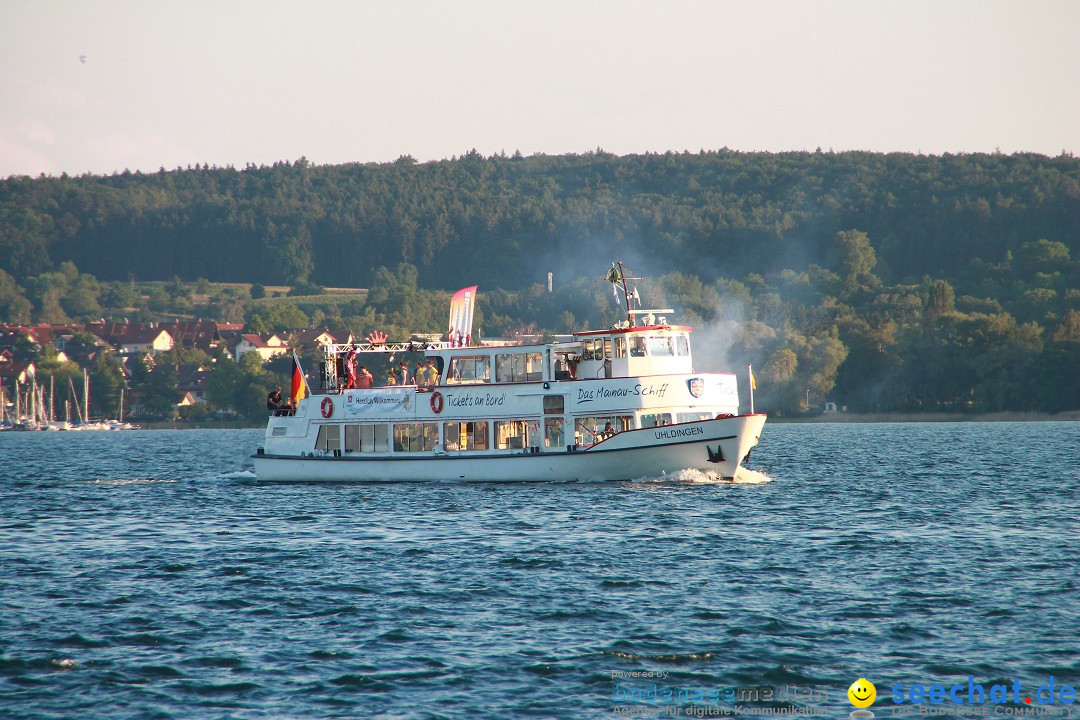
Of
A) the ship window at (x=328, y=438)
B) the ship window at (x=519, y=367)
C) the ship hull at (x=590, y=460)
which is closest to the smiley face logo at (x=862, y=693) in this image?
the ship hull at (x=590, y=460)

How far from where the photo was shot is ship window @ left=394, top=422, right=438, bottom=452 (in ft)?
171

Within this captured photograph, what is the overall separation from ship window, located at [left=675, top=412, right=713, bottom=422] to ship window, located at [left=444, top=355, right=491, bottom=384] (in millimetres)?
8558

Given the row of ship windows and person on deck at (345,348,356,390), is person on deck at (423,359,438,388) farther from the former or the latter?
person on deck at (345,348,356,390)

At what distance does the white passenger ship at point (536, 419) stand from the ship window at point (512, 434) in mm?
41

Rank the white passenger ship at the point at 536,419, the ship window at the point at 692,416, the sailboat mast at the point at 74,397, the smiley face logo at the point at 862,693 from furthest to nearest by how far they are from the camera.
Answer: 1. the sailboat mast at the point at 74,397
2. the ship window at the point at 692,416
3. the white passenger ship at the point at 536,419
4. the smiley face logo at the point at 862,693

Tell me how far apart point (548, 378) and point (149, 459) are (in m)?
47.8

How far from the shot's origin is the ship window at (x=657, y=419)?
47.0 m

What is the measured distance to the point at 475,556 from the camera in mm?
33000

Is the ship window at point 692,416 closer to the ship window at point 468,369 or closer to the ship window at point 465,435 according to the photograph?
the ship window at point 465,435

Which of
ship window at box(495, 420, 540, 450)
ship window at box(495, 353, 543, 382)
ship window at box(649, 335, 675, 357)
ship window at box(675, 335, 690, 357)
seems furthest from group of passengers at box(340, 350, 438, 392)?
ship window at box(675, 335, 690, 357)

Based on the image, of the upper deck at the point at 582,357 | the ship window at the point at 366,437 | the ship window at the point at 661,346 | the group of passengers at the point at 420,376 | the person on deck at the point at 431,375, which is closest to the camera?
the upper deck at the point at 582,357

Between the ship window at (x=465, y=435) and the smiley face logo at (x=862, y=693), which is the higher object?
the ship window at (x=465, y=435)

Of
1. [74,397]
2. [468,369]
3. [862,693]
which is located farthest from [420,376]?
[74,397]

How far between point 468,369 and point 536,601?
24.8 meters
